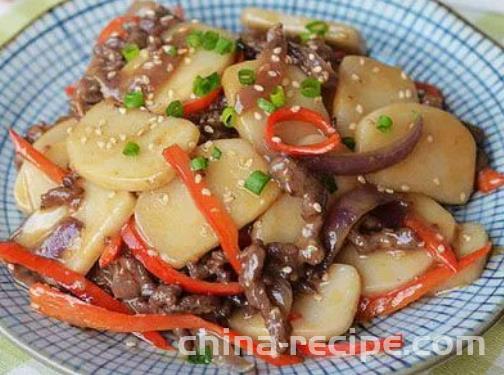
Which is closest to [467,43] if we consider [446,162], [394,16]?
[394,16]

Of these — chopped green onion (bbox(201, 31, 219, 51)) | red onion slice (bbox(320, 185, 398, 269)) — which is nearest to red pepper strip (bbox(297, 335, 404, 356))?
red onion slice (bbox(320, 185, 398, 269))

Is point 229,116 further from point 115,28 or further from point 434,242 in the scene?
point 115,28

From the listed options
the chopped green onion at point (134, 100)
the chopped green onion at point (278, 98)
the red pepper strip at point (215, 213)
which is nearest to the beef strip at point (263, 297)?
the red pepper strip at point (215, 213)

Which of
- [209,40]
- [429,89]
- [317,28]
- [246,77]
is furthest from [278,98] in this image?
[429,89]

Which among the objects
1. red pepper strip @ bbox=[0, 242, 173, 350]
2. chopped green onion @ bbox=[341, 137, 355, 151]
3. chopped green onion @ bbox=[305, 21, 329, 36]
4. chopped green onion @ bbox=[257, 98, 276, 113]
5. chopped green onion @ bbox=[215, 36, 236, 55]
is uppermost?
chopped green onion @ bbox=[305, 21, 329, 36]

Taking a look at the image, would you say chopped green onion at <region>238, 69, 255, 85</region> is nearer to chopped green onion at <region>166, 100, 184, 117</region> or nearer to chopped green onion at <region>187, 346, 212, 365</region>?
chopped green onion at <region>166, 100, 184, 117</region>

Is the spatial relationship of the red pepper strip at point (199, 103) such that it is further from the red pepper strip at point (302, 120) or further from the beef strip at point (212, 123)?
the red pepper strip at point (302, 120)
